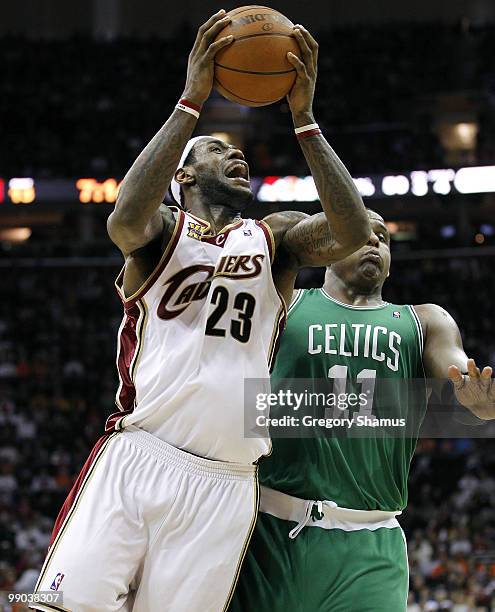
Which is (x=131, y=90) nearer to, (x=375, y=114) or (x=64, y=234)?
(x=64, y=234)

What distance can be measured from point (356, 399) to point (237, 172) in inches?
47.0

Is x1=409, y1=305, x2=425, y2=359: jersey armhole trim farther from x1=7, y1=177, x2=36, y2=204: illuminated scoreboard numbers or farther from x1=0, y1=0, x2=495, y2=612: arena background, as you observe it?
x1=7, y1=177, x2=36, y2=204: illuminated scoreboard numbers

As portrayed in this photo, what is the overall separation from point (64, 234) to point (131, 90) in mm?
3442

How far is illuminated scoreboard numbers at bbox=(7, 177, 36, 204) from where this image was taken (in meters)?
18.7

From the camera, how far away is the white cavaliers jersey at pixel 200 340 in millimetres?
3748

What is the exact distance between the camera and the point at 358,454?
452 cm

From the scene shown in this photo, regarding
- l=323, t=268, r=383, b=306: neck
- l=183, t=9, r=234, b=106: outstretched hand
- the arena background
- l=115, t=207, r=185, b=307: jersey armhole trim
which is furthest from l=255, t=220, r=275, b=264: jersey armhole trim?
the arena background

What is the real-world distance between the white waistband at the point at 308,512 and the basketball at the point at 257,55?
177cm

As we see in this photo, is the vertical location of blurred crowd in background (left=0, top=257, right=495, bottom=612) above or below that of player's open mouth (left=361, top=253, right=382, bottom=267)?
below

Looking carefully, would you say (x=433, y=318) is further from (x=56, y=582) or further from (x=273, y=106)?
(x=273, y=106)

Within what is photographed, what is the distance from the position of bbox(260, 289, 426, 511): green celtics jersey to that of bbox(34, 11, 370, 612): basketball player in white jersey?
60 cm

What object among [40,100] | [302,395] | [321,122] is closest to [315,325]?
[302,395]

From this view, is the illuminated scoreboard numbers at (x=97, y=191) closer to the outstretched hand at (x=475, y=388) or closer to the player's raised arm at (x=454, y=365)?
the player's raised arm at (x=454, y=365)

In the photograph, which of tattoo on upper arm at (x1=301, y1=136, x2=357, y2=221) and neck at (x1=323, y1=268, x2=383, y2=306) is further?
neck at (x1=323, y1=268, x2=383, y2=306)
